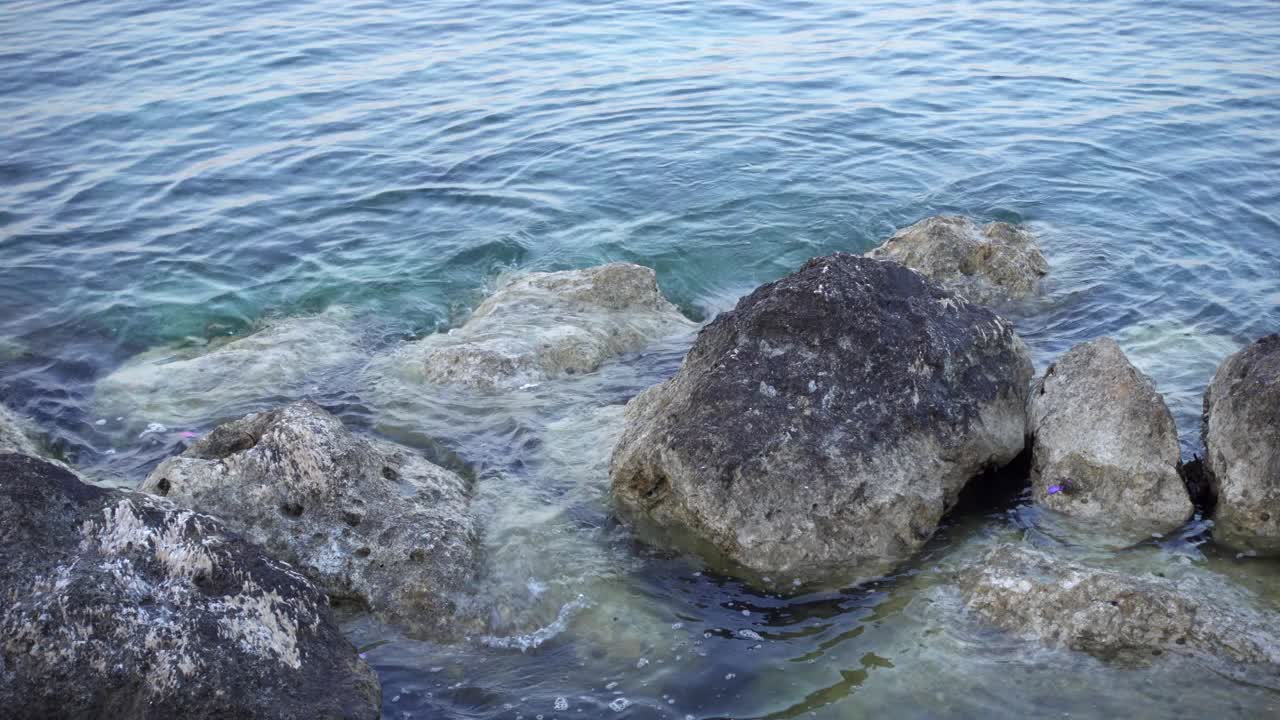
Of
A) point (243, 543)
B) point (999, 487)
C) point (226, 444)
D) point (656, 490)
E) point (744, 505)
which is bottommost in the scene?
point (999, 487)

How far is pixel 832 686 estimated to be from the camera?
556cm

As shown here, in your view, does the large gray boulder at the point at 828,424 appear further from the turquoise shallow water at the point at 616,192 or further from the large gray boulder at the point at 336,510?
the large gray boulder at the point at 336,510

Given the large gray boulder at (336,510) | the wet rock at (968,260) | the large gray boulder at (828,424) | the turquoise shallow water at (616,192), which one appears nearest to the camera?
the turquoise shallow water at (616,192)

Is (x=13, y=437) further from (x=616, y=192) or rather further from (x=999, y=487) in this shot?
(x=616, y=192)

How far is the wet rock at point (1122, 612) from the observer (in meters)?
5.59

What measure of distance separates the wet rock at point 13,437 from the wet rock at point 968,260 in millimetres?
7506

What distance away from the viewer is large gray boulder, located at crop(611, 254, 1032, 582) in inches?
256

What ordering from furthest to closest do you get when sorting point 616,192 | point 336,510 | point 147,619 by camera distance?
point 616,192
point 336,510
point 147,619

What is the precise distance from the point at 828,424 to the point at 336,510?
3.04m

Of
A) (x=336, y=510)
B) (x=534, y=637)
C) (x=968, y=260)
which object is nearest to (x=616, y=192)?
(x=968, y=260)

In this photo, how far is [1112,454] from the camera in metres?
6.89

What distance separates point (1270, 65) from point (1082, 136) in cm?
541

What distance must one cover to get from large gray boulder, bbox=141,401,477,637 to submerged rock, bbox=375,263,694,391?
2.11 m

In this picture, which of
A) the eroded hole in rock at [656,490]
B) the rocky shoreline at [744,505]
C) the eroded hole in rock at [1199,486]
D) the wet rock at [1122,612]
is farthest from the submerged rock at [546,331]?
the eroded hole in rock at [1199,486]
